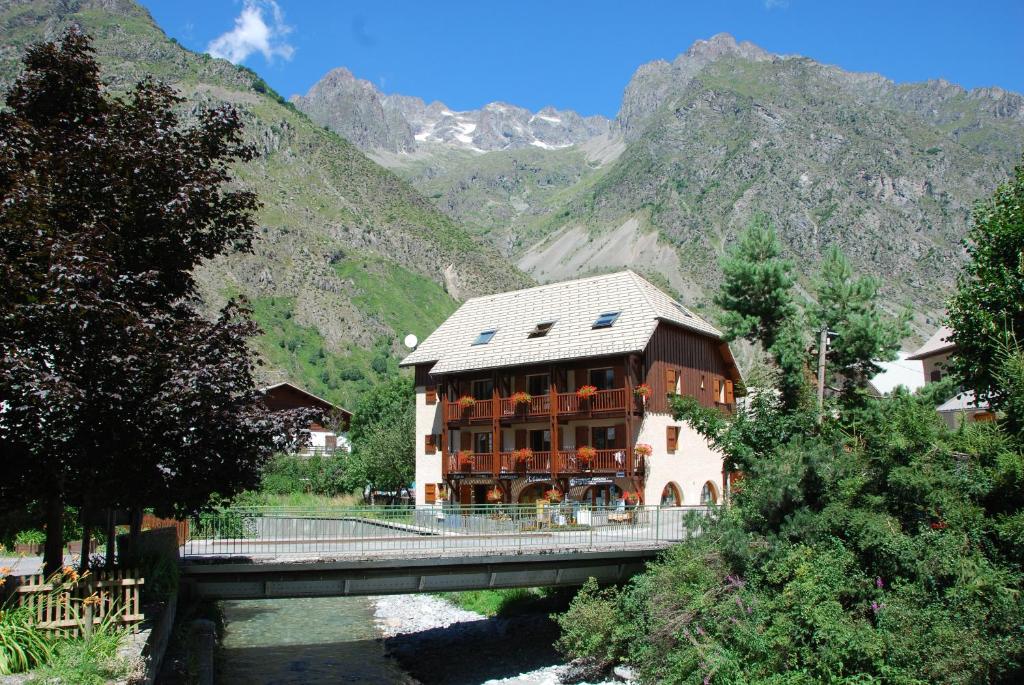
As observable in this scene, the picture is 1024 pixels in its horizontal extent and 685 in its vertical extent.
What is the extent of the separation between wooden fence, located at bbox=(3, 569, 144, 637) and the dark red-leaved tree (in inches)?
62.9

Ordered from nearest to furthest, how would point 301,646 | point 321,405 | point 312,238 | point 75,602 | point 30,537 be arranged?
point 75,602 < point 301,646 < point 30,537 < point 321,405 < point 312,238

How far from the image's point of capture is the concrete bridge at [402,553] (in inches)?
832

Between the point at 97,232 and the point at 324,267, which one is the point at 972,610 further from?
the point at 324,267

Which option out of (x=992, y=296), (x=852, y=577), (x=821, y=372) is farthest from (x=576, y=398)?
(x=852, y=577)

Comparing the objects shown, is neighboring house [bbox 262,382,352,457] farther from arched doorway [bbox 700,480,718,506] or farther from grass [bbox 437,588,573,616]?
grass [bbox 437,588,573,616]

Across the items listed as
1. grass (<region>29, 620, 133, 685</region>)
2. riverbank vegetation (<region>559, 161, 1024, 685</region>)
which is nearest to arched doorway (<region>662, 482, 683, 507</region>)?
riverbank vegetation (<region>559, 161, 1024, 685</region>)

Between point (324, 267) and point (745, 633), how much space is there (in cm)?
11261

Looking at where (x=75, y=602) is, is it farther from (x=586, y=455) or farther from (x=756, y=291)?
(x=586, y=455)

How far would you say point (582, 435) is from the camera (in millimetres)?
41500

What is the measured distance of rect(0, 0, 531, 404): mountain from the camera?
366ft

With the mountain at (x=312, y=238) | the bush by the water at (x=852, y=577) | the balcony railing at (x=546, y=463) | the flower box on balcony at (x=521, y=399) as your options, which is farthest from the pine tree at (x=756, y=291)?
the mountain at (x=312, y=238)

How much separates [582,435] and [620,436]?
2184 mm

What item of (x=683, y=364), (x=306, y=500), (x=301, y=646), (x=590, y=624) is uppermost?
(x=683, y=364)

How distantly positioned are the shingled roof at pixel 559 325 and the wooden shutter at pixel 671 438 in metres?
4.89
